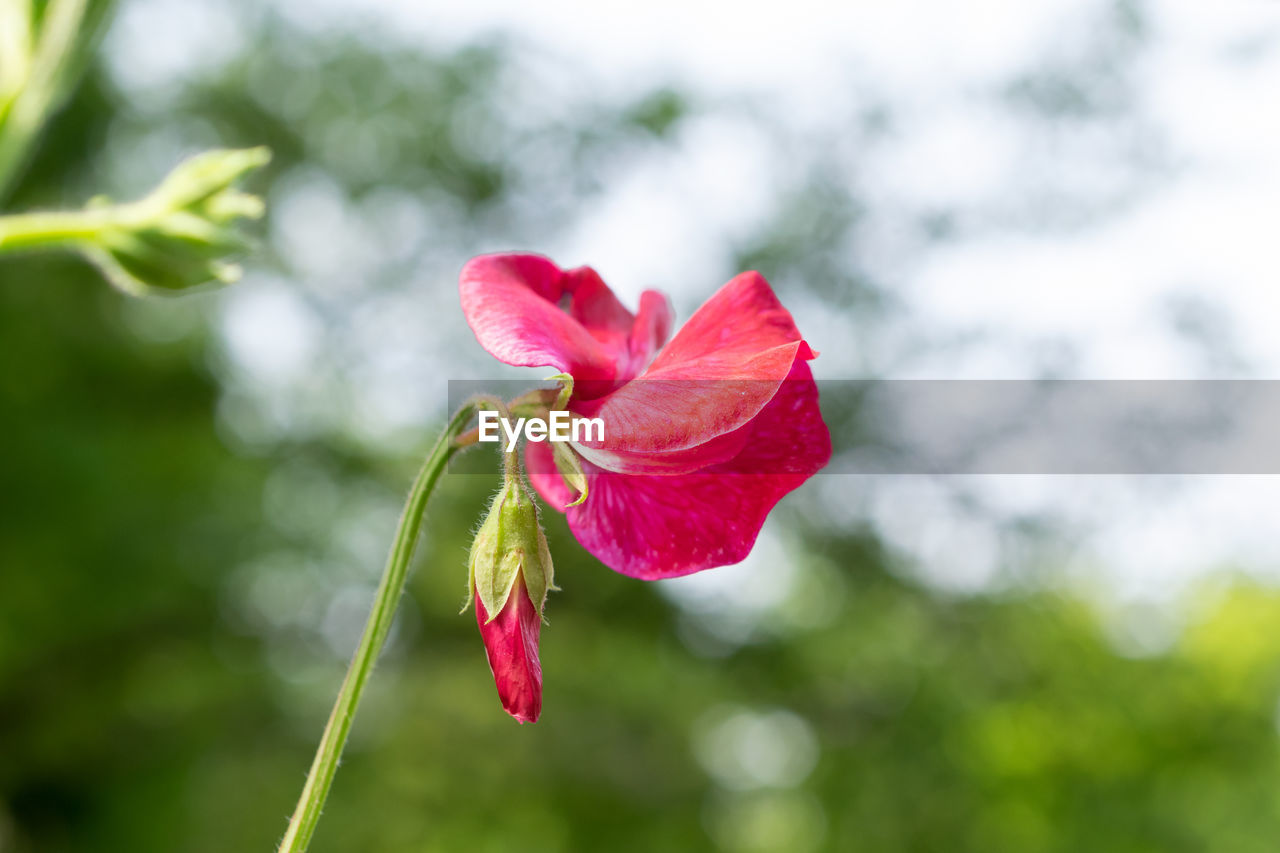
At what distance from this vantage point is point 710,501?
0.48 metres

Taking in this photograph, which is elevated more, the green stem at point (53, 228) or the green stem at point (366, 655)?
the green stem at point (53, 228)

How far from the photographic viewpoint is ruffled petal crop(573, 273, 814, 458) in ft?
1.37

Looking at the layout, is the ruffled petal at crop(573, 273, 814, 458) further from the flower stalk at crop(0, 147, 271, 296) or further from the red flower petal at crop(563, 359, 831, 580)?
the flower stalk at crop(0, 147, 271, 296)

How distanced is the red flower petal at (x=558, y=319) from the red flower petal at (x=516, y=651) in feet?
0.34

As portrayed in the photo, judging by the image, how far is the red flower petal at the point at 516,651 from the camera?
0.45 m

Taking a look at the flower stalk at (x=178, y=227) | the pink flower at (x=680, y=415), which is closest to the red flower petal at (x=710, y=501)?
the pink flower at (x=680, y=415)

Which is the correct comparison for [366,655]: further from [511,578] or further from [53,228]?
[53,228]

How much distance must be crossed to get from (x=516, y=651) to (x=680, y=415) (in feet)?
Answer: 0.43

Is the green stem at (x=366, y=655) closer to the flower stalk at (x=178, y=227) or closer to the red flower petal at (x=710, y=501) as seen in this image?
the red flower petal at (x=710, y=501)

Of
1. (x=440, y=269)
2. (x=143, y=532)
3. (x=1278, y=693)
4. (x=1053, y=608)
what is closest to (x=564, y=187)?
(x=440, y=269)

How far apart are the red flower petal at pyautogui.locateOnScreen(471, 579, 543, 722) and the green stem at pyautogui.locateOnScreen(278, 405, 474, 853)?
48 millimetres

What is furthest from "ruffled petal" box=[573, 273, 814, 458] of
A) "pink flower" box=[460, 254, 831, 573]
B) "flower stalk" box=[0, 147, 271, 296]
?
"flower stalk" box=[0, 147, 271, 296]

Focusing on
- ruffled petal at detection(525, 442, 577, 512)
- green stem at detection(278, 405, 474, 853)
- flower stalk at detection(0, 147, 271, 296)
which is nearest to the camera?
green stem at detection(278, 405, 474, 853)

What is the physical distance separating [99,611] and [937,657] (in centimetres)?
488
